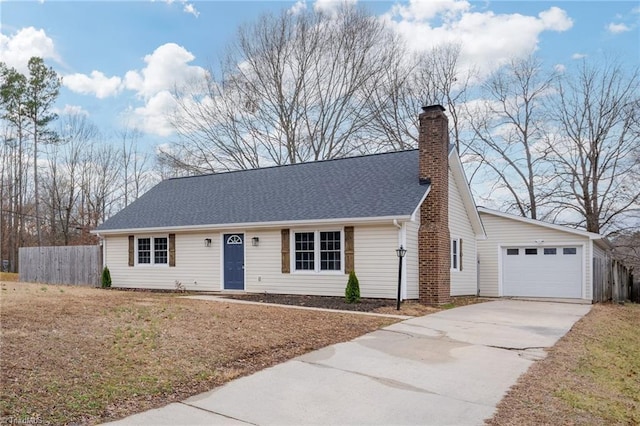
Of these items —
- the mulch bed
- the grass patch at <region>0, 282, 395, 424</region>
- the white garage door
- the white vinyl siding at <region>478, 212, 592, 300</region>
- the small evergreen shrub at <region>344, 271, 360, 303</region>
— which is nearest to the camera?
the grass patch at <region>0, 282, 395, 424</region>

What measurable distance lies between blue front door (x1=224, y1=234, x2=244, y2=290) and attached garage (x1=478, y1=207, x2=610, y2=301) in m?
9.59

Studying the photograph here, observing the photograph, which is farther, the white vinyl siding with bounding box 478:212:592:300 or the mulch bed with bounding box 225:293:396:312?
the white vinyl siding with bounding box 478:212:592:300

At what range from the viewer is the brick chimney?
14.8 meters

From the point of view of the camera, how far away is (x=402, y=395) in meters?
5.88

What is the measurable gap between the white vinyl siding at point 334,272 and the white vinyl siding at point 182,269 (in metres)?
1.52

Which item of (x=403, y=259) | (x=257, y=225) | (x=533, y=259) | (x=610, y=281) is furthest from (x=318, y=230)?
(x=610, y=281)

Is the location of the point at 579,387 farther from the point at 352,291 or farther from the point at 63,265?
the point at 63,265

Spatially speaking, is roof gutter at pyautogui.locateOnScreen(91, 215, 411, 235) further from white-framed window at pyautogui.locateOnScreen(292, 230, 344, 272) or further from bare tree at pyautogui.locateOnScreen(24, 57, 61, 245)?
bare tree at pyautogui.locateOnScreen(24, 57, 61, 245)

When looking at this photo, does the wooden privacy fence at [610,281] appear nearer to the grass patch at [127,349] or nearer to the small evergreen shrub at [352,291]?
the small evergreen shrub at [352,291]

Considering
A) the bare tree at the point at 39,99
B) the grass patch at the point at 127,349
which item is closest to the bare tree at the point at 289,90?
the bare tree at the point at 39,99

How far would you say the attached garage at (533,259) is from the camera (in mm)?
18516

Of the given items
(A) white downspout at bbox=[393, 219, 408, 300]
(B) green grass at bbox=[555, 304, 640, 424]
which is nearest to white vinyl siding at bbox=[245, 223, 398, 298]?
(A) white downspout at bbox=[393, 219, 408, 300]

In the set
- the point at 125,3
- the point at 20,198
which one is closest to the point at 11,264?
the point at 20,198

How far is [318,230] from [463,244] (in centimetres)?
599
